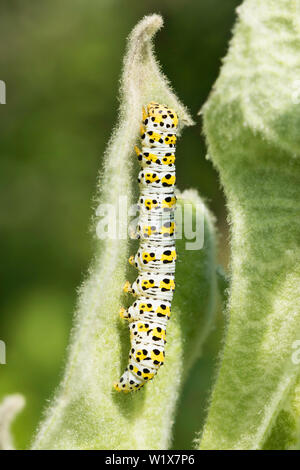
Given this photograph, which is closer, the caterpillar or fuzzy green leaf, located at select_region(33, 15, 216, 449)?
fuzzy green leaf, located at select_region(33, 15, 216, 449)

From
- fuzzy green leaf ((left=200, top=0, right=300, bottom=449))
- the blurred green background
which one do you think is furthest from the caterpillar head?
the blurred green background

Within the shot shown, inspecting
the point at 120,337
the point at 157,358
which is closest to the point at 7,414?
the point at 120,337

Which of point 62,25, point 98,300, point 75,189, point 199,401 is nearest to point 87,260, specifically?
point 75,189

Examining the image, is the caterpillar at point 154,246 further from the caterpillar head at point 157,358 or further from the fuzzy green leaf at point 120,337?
the fuzzy green leaf at point 120,337

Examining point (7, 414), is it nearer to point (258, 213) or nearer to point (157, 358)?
point (157, 358)

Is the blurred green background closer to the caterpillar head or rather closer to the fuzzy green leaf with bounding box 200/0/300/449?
the caterpillar head
